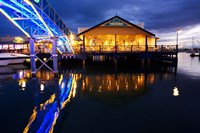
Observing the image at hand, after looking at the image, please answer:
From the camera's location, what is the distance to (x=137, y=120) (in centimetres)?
630

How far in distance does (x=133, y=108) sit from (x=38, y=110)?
4.61 m

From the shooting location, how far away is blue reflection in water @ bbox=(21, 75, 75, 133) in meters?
5.67

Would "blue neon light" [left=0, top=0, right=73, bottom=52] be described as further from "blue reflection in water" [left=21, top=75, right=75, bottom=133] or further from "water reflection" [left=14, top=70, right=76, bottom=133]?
"blue reflection in water" [left=21, top=75, right=75, bottom=133]

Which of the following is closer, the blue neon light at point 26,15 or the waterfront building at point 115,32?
the blue neon light at point 26,15

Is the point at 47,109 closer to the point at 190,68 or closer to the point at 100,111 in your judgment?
the point at 100,111

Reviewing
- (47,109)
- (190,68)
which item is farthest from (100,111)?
(190,68)

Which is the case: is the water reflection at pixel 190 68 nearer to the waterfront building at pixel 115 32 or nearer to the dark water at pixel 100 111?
the waterfront building at pixel 115 32

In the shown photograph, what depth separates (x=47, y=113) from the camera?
7.00 m

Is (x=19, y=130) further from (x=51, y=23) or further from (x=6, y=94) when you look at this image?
(x=51, y=23)

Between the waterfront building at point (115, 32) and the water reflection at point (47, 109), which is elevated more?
the waterfront building at point (115, 32)

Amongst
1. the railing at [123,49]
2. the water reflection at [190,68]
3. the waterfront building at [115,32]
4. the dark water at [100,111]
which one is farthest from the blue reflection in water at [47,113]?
the waterfront building at [115,32]

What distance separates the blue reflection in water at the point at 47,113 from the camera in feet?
18.6

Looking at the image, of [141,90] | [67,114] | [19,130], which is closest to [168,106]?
[141,90]

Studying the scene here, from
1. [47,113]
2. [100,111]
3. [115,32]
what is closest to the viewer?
[47,113]
